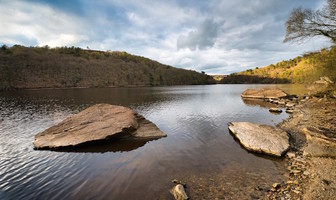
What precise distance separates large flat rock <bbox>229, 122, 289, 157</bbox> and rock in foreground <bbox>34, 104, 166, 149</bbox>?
6648 millimetres

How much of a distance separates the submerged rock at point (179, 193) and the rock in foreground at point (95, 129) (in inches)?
306

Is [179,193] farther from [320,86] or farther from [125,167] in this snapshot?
[320,86]

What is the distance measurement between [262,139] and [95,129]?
12.9m

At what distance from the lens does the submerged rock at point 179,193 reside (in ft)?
21.5

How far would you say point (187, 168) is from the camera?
29.9 ft

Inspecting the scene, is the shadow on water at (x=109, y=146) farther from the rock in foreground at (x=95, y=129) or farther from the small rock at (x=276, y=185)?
the small rock at (x=276, y=185)

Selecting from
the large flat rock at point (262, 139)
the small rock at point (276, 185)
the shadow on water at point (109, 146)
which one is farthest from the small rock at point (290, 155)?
the shadow on water at point (109, 146)

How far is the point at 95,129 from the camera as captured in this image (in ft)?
45.2

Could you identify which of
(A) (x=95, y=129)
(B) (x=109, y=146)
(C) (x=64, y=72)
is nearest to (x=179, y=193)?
(B) (x=109, y=146)

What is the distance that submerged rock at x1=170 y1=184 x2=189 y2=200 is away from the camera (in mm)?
6544

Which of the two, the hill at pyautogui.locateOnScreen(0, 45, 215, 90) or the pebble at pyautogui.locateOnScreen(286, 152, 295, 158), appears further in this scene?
the hill at pyautogui.locateOnScreen(0, 45, 215, 90)

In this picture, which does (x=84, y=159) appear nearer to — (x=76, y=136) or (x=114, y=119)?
(x=76, y=136)

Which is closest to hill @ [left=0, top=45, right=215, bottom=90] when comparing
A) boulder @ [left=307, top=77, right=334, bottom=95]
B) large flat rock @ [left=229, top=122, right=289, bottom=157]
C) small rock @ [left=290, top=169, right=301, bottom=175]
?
large flat rock @ [left=229, top=122, right=289, bottom=157]

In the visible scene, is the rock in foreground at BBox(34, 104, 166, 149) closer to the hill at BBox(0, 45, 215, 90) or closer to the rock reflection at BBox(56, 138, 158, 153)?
the rock reflection at BBox(56, 138, 158, 153)
